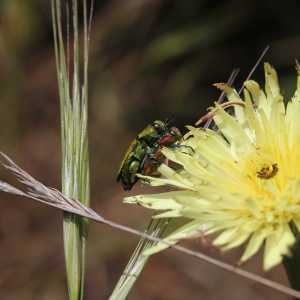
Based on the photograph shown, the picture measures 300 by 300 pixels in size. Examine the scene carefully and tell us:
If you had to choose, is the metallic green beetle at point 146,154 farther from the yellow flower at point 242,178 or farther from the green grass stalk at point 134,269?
the green grass stalk at point 134,269

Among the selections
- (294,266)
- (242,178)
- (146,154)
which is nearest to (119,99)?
(146,154)

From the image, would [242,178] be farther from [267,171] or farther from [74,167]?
[74,167]

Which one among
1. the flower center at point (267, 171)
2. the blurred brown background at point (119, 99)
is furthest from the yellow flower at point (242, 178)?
the blurred brown background at point (119, 99)

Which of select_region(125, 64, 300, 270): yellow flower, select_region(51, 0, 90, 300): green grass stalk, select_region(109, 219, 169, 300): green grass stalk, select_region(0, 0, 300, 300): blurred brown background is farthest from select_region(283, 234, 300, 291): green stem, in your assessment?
select_region(0, 0, 300, 300): blurred brown background

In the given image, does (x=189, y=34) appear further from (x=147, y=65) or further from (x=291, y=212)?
(x=291, y=212)

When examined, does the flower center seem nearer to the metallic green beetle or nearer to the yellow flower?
the yellow flower

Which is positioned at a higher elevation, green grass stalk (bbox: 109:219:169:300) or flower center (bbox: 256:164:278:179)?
flower center (bbox: 256:164:278:179)

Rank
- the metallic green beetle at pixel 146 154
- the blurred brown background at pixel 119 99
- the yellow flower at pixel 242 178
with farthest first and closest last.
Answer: the blurred brown background at pixel 119 99
the metallic green beetle at pixel 146 154
the yellow flower at pixel 242 178
